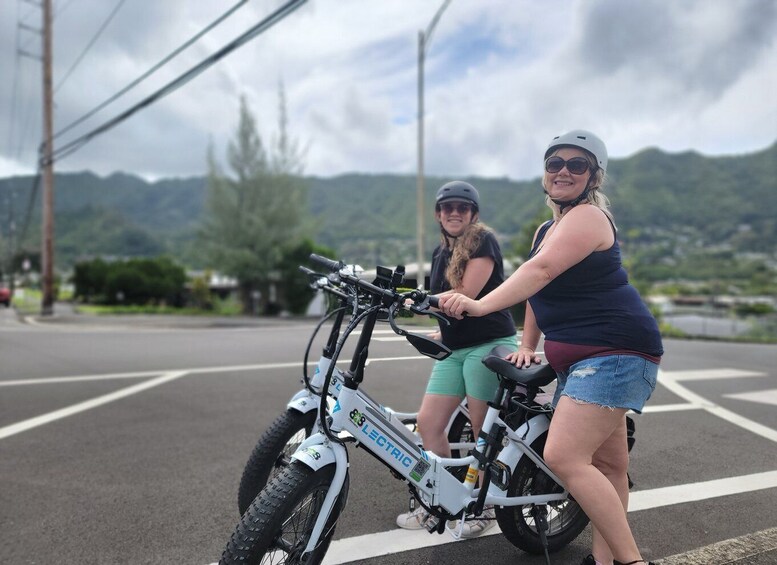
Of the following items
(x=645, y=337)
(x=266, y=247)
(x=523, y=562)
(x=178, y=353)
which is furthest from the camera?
(x=266, y=247)

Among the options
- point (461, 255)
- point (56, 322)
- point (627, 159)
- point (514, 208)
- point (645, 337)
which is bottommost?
point (56, 322)

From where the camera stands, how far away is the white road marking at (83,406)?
199 inches

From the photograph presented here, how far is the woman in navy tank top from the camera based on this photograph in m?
2.13

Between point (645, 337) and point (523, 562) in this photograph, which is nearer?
point (645, 337)

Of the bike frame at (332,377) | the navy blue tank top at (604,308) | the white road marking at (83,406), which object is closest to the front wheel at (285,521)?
the bike frame at (332,377)

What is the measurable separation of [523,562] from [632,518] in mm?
843

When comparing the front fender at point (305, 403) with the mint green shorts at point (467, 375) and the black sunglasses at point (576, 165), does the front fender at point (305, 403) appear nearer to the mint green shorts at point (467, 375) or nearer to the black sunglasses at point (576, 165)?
the mint green shorts at point (467, 375)

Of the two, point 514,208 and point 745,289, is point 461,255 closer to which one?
point 514,208

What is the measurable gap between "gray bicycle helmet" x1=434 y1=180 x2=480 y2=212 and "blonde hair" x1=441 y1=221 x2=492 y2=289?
155mm

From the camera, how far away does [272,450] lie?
2.70 m

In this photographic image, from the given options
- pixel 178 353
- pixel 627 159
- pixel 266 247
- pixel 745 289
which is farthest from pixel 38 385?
pixel 627 159

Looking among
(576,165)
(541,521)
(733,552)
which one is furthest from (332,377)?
(733,552)

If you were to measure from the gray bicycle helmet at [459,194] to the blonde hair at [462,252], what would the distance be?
155 millimetres

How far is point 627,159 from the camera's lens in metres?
93.8
